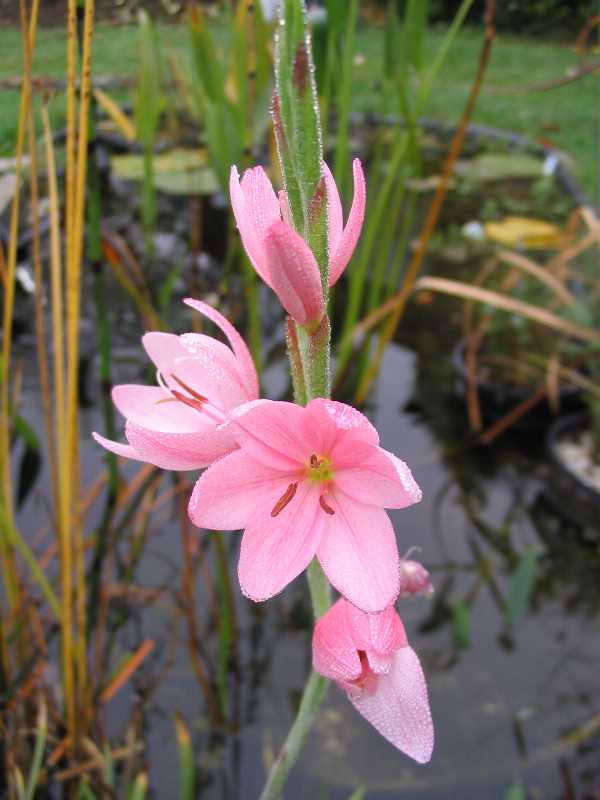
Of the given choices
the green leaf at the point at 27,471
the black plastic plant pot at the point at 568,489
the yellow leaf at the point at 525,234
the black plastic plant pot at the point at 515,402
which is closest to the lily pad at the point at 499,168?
the yellow leaf at the point at 525,234

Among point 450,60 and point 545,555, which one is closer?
point 545,555

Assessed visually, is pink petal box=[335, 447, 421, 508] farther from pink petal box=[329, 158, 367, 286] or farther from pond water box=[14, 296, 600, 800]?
pond water box=[14, 296, 600, 800]

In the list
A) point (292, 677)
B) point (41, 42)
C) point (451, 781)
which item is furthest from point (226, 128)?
point (451, 781)

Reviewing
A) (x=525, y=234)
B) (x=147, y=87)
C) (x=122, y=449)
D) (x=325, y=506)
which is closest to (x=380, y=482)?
(x=325, y=506)

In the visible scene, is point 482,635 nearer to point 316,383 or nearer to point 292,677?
point 292,677

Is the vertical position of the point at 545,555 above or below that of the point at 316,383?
below

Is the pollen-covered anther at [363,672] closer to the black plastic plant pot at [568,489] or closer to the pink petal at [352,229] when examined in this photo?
the pink petal at [352,229]

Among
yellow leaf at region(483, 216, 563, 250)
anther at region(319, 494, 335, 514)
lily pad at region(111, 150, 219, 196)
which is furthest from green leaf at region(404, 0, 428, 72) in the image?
lily pad at region(111, 150, 219, 196)
